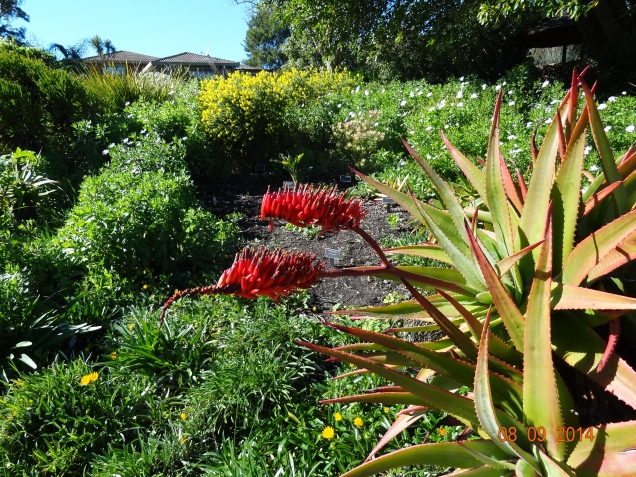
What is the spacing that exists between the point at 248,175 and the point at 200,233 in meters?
3.67

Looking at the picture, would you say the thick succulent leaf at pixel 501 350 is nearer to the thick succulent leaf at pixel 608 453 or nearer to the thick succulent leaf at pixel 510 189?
the thick succulent leaf at pixel 608 453

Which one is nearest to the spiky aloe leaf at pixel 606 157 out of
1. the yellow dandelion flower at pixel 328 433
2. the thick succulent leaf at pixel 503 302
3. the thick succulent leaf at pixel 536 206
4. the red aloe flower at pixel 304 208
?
the thick succulent leaf at pixel 536 206

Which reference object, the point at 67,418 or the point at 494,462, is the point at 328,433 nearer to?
the point at 494,462

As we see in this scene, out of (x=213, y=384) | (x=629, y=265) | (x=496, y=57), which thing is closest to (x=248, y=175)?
(x=213, y=384)

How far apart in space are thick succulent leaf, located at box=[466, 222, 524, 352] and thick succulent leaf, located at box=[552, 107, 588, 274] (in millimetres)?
292

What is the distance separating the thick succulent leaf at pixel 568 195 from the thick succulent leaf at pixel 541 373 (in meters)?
0.32

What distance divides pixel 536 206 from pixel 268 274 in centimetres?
94

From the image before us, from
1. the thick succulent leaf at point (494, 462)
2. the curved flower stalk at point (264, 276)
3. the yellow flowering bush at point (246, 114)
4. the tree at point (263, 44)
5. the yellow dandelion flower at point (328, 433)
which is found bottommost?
the yellow dandelion flower at point (328, 433)

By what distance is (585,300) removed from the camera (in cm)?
112

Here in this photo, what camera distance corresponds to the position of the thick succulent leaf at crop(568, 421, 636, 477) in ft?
3.03

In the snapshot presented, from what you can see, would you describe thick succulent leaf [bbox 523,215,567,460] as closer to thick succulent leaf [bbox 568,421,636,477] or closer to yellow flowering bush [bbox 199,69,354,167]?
thick succulent leaf [bbox 568,421,636,477]

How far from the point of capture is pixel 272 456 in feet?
7.07

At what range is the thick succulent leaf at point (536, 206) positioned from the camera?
142cm
